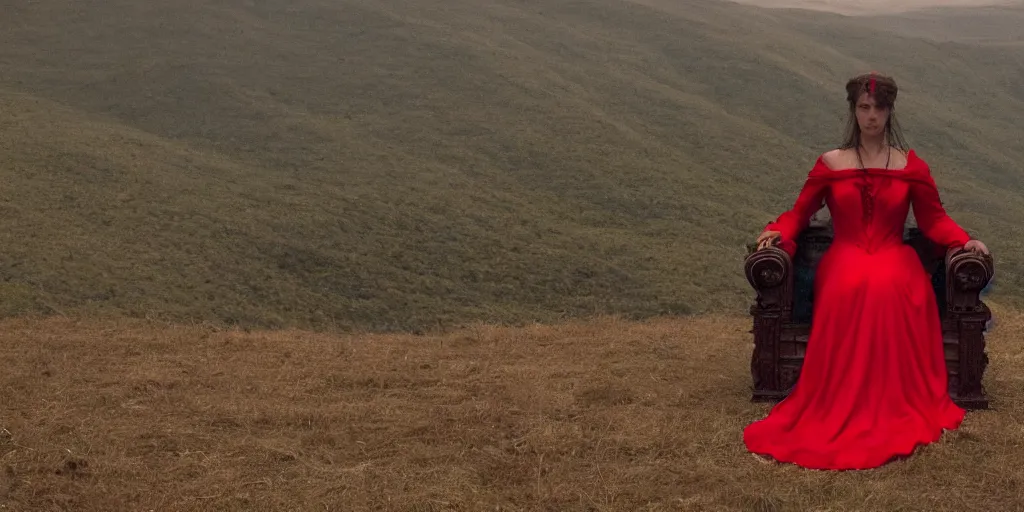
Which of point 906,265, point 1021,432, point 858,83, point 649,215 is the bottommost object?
point 649,215

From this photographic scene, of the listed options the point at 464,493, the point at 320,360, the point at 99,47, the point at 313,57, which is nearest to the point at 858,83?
the point at 464,493

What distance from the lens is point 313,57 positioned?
17719mm

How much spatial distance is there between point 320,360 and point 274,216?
4.35 metres

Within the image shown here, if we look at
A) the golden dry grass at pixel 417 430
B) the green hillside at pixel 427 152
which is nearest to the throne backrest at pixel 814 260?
the golden dry grass at pixel 417 430

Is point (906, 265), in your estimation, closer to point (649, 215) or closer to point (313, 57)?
point (649, 215)

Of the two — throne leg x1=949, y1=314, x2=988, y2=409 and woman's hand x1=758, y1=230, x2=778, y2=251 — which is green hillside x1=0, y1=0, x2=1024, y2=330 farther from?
throne leg x1=949, y1=314, x2=988, y2=409

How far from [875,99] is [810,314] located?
4.01ft

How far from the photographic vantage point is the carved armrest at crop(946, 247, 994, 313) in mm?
5383

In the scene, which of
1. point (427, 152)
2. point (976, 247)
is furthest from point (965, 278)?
point (427, 152)

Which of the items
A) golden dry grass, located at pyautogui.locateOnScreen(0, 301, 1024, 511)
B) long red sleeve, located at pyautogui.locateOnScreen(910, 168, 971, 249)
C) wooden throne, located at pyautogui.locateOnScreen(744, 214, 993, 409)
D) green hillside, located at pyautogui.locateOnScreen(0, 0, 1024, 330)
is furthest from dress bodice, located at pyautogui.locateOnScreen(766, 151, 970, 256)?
green hillside, located at pyautogui.locateOnScreen(0, 0, 1024, 330)

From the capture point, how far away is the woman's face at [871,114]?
219 inches

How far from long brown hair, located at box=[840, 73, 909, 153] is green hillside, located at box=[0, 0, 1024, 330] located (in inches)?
159

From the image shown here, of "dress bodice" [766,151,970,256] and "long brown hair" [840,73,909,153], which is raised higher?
"long brown hair" [840,73,909,153]

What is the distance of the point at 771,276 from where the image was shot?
563cm
